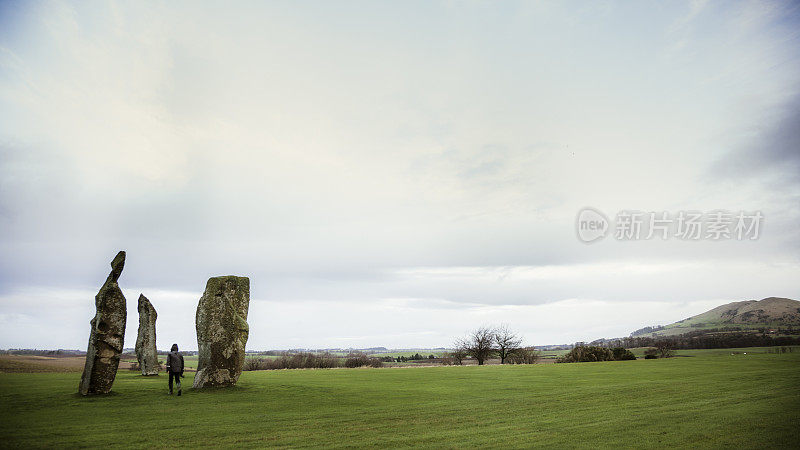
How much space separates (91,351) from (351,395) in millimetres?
11737

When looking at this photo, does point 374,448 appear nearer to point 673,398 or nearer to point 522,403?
point 522,403

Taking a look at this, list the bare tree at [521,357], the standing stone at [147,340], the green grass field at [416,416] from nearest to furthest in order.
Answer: the green grass field at [416,416], the standing stone at [147,340], the bare tree at [521,357]

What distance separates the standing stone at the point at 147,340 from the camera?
31.4m

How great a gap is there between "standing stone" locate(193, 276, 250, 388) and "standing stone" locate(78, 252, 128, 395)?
140 inches

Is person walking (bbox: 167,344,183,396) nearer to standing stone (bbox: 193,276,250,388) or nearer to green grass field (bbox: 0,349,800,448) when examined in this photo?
green grass field (bbox: 0,349,800,448)

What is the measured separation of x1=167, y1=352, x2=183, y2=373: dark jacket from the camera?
19.7 metres

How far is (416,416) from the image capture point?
15000 mm

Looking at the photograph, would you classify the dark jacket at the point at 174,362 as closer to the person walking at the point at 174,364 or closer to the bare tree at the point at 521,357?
the person walking at the point at 174,364

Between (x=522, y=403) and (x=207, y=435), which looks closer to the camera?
(x=207, y=435)

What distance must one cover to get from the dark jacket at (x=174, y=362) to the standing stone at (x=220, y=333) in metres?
1.86

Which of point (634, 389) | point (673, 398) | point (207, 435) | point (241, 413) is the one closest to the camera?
point (207, 435)

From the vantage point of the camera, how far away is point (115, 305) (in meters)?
20.2

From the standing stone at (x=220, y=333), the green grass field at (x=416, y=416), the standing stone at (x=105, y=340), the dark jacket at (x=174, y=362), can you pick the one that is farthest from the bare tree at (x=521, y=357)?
the standing stone at (x=105, y=340)

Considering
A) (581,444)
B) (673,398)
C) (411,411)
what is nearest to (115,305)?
(411,411)
